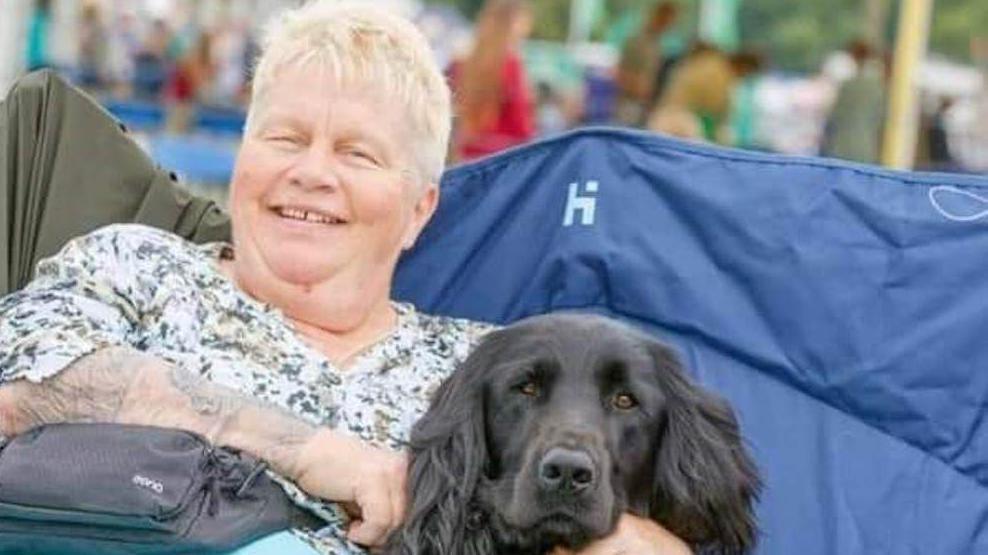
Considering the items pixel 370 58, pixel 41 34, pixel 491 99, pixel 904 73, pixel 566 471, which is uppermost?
pixel 370 58

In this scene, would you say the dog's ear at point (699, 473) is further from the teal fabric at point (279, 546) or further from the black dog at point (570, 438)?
the teal fabric at point (279, 546)

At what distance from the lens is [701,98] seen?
10.5 meters

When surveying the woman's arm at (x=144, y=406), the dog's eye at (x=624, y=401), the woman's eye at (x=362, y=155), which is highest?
the woman's eye at (x=362, y=155)

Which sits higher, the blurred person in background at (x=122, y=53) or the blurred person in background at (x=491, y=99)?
the blurred person in background at (x=491, y=99)

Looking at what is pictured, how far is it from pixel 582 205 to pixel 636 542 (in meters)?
0.91

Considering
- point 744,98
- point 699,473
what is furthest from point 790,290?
point 744,98

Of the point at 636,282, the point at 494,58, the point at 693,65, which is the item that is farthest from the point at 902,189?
the point at 693,65

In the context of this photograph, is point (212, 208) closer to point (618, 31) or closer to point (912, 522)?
point (912, 522)

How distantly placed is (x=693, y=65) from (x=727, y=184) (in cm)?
754

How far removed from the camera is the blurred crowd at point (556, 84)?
873 centimetres

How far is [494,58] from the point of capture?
8531 mm

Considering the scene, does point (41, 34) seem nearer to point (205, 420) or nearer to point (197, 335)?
point (197, 335)

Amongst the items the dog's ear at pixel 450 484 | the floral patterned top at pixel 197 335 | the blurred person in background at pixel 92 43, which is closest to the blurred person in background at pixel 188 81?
the blurred person in background at pixel 92 43

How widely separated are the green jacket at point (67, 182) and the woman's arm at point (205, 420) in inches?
20.8
